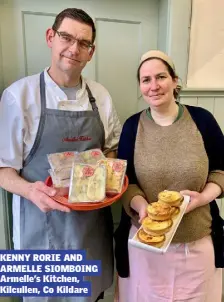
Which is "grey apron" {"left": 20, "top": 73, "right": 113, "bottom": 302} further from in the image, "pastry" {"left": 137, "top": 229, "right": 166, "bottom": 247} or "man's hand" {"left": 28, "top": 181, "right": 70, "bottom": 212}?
"pastry" {"left": 137, "top": 229, "right": 166, "bottom": 247}

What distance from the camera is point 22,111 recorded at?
989 millimetres

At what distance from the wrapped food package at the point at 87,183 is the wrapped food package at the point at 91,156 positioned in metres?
0.05

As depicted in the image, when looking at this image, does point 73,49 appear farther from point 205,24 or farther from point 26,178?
point 205,24

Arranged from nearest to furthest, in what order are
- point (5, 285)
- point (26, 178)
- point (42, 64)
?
point (26, 178) < point (5, 285) < point (42, 64)

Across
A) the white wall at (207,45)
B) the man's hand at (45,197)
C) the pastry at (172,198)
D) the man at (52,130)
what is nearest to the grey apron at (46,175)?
the man at (52,130)

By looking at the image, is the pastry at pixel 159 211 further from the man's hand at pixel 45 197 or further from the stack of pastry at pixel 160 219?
the man's hand at pixel 45 197

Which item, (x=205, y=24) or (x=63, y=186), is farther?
(x=205, y=24)

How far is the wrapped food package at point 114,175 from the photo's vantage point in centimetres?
Result: 95

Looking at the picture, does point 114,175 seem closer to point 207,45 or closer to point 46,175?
point 46,175

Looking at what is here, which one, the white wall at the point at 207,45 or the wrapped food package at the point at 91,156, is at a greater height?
the white wall at the point at 207,45

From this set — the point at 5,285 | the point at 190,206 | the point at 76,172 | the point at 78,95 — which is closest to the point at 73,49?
the point at 78,95

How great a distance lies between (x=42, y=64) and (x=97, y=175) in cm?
65

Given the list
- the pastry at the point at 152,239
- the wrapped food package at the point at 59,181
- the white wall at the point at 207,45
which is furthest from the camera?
the white wall at the point at 207,45

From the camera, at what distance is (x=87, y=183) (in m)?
0.93
